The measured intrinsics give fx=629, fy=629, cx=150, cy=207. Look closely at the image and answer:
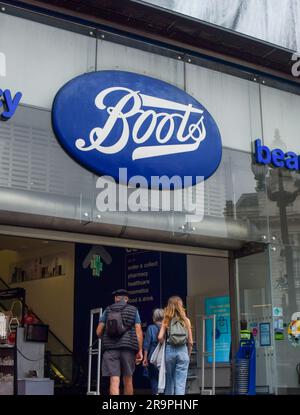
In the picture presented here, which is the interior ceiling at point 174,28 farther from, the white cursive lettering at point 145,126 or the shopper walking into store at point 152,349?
the shopper walking into store at point 152,349

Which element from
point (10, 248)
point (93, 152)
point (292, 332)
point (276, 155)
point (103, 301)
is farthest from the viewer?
point (10, 248)

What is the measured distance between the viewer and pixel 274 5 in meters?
10.8

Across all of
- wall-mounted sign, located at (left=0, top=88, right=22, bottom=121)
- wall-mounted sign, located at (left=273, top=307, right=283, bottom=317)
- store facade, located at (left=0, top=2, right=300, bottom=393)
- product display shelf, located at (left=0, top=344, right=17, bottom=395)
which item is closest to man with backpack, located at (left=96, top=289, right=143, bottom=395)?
store facade, located at (left=0, top=2, right=300, bottom=393)

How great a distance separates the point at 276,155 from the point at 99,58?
3530 millimetres

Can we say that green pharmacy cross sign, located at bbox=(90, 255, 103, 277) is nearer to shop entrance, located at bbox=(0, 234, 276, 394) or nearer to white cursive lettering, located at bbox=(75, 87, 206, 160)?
shop entrance, located at bbox=(0, 234, 276, 394)

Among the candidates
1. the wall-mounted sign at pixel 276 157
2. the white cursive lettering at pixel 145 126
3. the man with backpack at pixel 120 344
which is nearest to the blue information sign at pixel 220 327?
the wall-mounted sign at pixel 276 157

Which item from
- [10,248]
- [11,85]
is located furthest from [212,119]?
[10,248]

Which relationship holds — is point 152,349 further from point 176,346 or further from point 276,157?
point 276,157

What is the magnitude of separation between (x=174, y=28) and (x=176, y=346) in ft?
16.5

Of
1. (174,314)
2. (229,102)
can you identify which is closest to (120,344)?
(174,314)

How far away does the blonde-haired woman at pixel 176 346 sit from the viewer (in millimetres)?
8633

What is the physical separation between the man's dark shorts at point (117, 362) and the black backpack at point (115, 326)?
0.79 feet

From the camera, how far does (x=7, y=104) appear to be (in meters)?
8.38

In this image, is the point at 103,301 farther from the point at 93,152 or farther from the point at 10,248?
the point at 93,152
